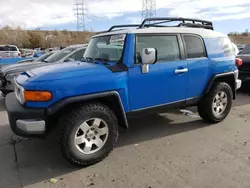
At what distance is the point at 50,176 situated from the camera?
345cm

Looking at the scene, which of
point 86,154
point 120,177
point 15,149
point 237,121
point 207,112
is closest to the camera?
point 120,177

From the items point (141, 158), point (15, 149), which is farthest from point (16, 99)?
point (141, 158)

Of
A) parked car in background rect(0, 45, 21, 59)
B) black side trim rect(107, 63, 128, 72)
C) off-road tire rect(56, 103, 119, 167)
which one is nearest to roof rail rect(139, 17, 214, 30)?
black side trim rect(107, 63, 128, 72)

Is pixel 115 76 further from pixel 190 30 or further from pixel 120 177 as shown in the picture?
pixel 190 30

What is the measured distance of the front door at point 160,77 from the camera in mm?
4031

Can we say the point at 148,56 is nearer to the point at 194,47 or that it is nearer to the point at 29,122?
the point at 194,47

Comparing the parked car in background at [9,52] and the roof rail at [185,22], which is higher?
the roof rail at [185,22]

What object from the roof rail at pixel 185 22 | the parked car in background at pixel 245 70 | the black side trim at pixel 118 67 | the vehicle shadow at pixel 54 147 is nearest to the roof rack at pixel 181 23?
the roof rail at pixel 185 22

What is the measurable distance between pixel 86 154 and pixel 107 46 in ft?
5.86

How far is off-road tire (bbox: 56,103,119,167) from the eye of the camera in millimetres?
3453

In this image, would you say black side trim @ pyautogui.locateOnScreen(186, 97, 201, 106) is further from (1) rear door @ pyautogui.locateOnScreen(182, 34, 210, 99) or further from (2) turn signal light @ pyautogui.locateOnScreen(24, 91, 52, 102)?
(2) turn signal light @ pyautogui.locateOnScreen(24, 91, 52, 102)

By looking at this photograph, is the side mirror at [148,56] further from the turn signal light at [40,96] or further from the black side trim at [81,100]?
the turn signal light at [40,96]

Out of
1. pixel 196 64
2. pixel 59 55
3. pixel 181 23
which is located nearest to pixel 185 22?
pixel 181 23

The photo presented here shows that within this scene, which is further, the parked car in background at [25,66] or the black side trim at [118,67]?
the parked car in background at [25,66]
